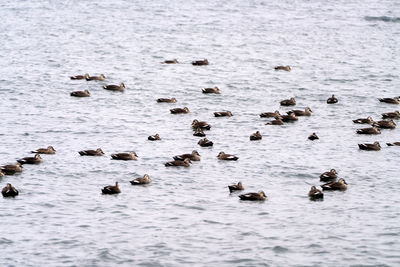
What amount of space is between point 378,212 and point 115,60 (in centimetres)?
3252

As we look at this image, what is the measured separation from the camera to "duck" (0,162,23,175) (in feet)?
107

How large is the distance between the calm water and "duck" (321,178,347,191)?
28cm

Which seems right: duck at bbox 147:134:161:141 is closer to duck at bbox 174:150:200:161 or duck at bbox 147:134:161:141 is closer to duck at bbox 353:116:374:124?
duck at bbox 174:150:200:161

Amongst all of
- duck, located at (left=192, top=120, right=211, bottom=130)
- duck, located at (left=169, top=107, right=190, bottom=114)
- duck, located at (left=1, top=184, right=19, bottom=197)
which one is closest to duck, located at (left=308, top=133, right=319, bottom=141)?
duck, located at (left=192, top=120, right=211, bottom=130)

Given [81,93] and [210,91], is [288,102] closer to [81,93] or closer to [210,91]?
[210,91]

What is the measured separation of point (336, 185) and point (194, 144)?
817cm

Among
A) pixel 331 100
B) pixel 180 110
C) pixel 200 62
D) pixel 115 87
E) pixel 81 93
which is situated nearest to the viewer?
pixel 180 110

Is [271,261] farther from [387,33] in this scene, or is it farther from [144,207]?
[387,33]

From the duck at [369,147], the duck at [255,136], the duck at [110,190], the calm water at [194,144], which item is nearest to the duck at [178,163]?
the calm water at [194,144]

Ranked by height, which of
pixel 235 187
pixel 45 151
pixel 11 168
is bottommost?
pixel 45 151

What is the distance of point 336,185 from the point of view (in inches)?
1254

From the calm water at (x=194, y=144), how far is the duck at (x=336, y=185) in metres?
0.28

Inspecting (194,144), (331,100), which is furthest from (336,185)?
(331,100)

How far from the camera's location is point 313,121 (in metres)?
42.8
